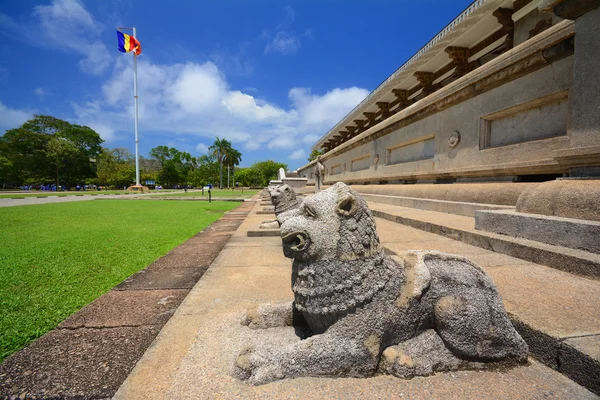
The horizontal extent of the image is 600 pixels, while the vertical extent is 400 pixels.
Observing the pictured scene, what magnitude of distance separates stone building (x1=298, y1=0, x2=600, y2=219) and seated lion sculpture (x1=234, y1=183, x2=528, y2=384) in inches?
106

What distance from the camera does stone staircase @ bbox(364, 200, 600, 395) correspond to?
137 cm

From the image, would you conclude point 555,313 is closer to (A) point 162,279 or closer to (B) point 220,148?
(A) point 162,279

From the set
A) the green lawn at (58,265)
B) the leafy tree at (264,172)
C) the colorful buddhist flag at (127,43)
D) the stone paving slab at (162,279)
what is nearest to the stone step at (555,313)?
the stone paving slab at (162,279)

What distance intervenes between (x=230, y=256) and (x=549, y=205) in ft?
13.4

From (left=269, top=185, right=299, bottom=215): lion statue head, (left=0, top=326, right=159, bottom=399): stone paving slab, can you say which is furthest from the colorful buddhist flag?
(left=0, top=326, right=159, bottom=399): stone paving slab

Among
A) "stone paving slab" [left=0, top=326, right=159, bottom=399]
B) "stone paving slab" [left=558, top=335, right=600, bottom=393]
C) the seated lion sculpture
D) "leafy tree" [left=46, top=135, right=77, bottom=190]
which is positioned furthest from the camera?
"leafy tree" [left=46, top=135, right=77, bottom=190]

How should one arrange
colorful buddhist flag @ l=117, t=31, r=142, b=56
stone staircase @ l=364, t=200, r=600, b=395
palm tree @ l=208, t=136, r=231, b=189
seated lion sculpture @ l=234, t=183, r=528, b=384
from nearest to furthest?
stone staircase @ l=364, t=200, r=600, b=395
seated lion sculpture @ l=234, t=183, r=528, b=384
colorful buddhist flag @ l=117, t=31, r=142, b=56
palm tree @ l=208, t=136, r=231, b=189

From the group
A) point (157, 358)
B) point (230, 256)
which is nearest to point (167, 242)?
point (230, 256)

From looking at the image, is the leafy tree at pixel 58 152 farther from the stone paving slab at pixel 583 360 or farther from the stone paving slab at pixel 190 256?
the stone paving slab at pixel 583 360

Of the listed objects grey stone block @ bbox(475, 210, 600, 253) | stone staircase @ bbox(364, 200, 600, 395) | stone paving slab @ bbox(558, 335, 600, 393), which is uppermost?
grey stone block @ bbox(475, 210, 600, 253)

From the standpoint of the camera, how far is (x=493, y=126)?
18.5ft

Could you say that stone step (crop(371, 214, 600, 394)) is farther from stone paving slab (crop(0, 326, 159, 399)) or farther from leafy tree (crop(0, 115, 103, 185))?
leafy tree (crop(0, 115, 103, 185))

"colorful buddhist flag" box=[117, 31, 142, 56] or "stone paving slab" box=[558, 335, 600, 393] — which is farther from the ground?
"colorful buddhist flag" box=[117, 31, 142, 56]

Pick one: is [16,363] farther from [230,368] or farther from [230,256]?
[230,256]
